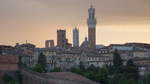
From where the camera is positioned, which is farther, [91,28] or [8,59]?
[91,28]

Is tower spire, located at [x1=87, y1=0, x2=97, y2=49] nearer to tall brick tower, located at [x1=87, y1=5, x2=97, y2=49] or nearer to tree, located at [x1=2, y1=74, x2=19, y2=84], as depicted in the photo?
tall brick tower, located at [x1=87, y1=5, x2=97, y2=49]

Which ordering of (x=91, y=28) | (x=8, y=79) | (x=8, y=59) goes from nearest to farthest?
(x=8, y=79), (x=8, y=59), (x=91, y=28)

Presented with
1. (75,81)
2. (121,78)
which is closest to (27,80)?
(75,81)

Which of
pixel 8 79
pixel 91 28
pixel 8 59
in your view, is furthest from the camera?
pixel 91 28

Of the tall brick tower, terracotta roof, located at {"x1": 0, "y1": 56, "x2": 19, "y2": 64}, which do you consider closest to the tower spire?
the tall brick tower

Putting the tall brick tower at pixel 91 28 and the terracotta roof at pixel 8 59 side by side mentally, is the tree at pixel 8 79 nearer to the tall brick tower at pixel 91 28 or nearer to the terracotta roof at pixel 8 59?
the terracotta roof at pixel 8 59

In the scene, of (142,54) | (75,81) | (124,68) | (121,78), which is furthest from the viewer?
(142,54)

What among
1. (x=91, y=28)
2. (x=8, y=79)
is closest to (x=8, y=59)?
(x=8, y=79)

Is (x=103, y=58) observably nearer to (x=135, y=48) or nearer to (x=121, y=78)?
(x=135, y=48)

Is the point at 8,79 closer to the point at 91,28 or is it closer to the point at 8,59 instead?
the point at 8,59

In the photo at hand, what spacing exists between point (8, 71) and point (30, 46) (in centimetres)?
6128

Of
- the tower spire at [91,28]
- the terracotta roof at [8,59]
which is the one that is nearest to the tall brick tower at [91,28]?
the tower spire at [91,28]

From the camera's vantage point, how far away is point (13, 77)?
40781mm

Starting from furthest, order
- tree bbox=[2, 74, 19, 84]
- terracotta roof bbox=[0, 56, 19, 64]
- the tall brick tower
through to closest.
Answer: the tall brick tower
terracotta roof bbox=[0, 56, 19, 64]
tree bbox=[2, 74, 19, 84]
